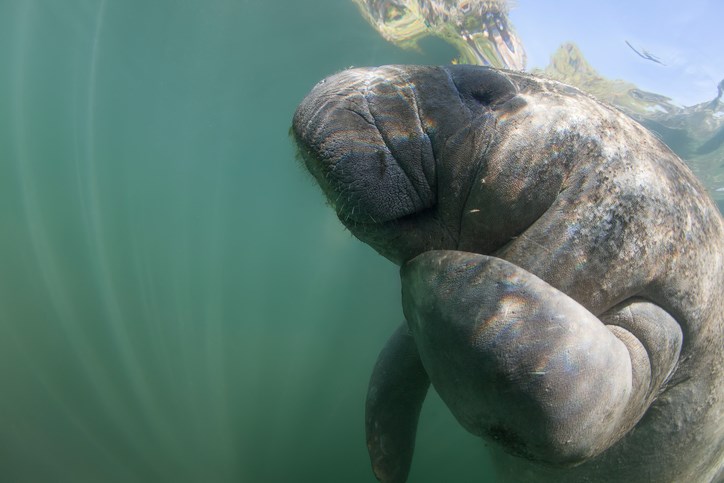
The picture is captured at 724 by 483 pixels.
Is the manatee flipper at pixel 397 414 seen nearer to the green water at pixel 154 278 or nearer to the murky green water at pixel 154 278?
the green water at pixel 154 278

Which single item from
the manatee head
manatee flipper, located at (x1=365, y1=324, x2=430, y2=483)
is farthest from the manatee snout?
manatee flipper, located at (x1=365, y1=324, x2=430, y2=483)

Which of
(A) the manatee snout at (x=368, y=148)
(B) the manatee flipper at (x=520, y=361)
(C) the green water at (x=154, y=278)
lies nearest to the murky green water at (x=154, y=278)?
(C) the green water at (x=154, y=278)

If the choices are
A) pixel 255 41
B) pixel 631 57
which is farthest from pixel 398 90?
pixel 255 41

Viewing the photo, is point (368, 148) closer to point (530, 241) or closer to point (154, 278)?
point (530, 241)

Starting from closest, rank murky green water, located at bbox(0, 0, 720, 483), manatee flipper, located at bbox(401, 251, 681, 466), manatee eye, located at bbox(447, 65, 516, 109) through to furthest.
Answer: manatee flipper, located at bbox(401, 251, 681, 466)
manatee eye, located at bbox(447, 65, 516, 109)
murky green water, located at bbox(0, 0, 720, 483)

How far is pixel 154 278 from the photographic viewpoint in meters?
45.9

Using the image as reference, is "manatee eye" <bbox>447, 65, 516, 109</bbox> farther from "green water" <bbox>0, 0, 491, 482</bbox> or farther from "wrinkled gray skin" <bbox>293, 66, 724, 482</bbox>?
"green water" <bbox>0, 0, 491, 482</bbox>

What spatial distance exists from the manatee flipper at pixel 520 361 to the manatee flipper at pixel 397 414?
155cm

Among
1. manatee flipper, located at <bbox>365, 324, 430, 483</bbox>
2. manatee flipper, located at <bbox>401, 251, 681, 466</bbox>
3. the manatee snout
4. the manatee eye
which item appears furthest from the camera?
manatee flipper, located at <bbox>365, 324, 430, 483</bbox>

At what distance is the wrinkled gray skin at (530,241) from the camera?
113 cm

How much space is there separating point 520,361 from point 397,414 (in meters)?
1.90

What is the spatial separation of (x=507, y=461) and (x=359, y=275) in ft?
112

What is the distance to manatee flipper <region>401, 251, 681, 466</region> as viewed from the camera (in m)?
1.08

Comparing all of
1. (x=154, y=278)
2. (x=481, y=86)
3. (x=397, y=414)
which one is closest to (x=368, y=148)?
(x=481, y=86)
